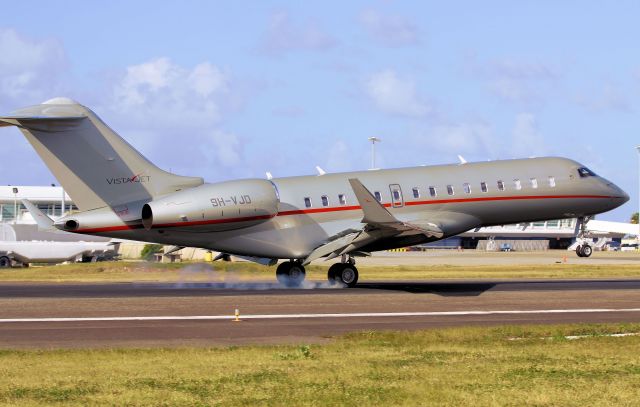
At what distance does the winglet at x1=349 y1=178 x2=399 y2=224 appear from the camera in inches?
1189

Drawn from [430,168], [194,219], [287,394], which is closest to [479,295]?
[430,168]

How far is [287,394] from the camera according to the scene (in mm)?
12586

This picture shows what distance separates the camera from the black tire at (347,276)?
113ft

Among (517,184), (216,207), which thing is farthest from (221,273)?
(517,184)

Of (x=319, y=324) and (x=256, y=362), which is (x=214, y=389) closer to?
(x=256, y=362)

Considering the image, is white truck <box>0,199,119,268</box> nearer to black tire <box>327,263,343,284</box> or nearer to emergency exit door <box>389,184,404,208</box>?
black tire <box>327,263,343,284</box>

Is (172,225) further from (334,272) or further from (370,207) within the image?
(370,207)

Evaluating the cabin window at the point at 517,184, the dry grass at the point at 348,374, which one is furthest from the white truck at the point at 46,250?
the dry grass at the point at 348,374

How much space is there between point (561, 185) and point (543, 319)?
14278 mm

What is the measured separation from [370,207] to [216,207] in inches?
214

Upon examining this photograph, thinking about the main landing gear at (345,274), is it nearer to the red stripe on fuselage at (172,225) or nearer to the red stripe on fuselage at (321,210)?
the red stripe on fuselage at (321,210)

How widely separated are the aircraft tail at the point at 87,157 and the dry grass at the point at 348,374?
574 inches

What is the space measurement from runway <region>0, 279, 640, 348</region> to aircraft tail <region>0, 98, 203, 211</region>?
11.3 ft

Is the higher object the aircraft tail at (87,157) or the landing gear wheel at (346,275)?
the aircraft tail at (87,157)
